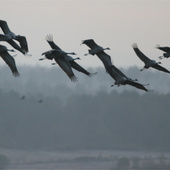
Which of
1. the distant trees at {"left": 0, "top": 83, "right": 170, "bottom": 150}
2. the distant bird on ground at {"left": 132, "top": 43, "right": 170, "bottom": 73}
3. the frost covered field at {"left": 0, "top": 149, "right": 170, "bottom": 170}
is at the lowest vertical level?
the distant trees at {"left": 0, "top": 83, "right": 170, "bottom": 150}

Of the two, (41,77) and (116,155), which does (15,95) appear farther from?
(41,77)

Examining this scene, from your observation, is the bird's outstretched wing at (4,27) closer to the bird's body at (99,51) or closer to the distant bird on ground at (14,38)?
the distant bird on ground at (14,38)

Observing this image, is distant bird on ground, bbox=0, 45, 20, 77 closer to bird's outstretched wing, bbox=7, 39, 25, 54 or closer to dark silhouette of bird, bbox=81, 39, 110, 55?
bird's outstretched wing, bbox=7, 39, 25, 54

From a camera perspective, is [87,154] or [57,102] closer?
[87,154]

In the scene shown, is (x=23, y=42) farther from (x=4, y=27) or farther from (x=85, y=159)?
(x=85, y=159)

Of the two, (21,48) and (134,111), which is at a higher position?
(21,48)

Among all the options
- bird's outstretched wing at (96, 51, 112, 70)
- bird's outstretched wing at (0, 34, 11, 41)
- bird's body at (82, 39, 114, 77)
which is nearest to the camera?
bird's outstretched wing at (0, 34, 11, 41)

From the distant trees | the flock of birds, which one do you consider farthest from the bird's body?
the distant trees

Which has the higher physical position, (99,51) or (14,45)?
(14,45)

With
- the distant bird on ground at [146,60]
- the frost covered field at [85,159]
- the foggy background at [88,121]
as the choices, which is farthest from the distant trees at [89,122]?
the distant bird on ground at [146,60]

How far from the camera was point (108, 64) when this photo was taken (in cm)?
3450

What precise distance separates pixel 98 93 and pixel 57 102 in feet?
28.3

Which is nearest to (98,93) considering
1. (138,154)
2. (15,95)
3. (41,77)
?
(15,95)

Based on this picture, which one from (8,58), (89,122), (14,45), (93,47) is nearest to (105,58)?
(93,47)
